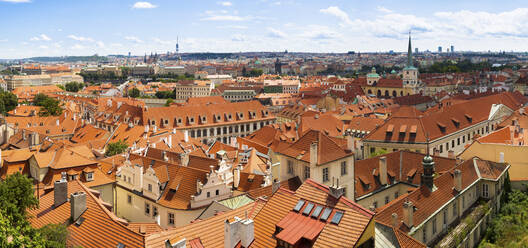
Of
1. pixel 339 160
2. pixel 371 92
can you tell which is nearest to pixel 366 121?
pixel 339 160

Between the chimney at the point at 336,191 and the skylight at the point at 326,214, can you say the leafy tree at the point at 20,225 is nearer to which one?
the skylight at the point at 326,214

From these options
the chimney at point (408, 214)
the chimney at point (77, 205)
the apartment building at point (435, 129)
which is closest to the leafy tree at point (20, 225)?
the chimney at point (77, 205)

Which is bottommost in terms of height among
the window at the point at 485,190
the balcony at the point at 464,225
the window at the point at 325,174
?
the balcony at the point at 464,225

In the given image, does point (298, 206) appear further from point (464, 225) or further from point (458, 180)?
point (458, 180)

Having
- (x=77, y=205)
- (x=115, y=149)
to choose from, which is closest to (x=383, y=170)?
(x=77, y=205)

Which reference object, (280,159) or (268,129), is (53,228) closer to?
(280,159)

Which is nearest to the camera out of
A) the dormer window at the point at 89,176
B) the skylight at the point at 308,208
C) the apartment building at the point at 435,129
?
the skylight at the point at 308,208

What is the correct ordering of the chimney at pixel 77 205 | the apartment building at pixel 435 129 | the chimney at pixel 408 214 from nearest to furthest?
the chimney at pixel 77 205, the chimney at pixel 408 214, the apartment building at pixel 435 129
